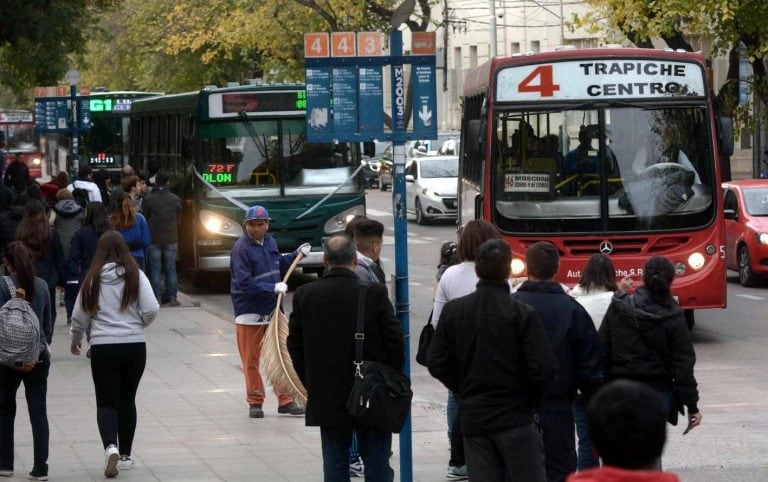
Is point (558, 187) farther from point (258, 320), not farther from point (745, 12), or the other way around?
point (745, 12)

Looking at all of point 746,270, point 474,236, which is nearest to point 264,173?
point 746,270

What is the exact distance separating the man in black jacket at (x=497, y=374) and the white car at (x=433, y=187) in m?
30.0

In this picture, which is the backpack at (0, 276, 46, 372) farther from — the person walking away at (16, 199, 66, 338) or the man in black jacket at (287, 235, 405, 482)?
the person walking away at (16, 199, 66, 338)

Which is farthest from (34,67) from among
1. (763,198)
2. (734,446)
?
(734,446)

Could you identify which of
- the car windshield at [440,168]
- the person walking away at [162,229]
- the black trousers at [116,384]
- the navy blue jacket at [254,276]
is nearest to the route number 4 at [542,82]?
the navy blue jacket at [254,276]

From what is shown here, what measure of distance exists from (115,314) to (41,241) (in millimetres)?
3674

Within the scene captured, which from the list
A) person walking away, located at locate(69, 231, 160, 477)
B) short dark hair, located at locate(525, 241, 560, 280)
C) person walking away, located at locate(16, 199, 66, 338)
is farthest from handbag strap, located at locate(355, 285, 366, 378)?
person walking away, located at locate(16, 199, 66, 338)

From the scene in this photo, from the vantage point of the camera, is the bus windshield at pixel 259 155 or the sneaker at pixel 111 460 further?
the bus windshield at pixel 259 155

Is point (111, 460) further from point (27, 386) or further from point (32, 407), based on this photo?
point (27, 386)

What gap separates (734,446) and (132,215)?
7.76m

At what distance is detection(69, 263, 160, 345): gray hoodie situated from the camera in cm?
906

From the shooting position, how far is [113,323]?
357 inches

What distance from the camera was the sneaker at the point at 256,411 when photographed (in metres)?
11.5

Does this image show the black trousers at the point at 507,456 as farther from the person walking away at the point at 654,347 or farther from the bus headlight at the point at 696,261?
the bus headlight at the point at 696,261
